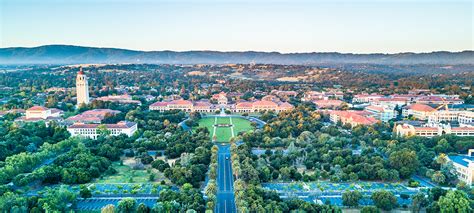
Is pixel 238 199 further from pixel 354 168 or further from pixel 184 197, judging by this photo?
pixel 354 168

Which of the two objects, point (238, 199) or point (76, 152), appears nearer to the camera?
point (238, 199)

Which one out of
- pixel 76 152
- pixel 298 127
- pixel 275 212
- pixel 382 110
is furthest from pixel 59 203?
pixel 382 110

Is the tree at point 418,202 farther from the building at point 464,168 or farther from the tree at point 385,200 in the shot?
the building at point 464,168

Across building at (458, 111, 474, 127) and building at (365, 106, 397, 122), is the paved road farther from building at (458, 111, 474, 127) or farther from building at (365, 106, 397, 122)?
building at (458, 111, 474, 127)

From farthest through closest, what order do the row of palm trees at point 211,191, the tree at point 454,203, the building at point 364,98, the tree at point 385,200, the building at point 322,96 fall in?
1. the building at point 322,96
2. the building at point 364,98
3. the tree at point 385,200
4. the row of palm trees at point 211,191
5. the tree at point 454,203

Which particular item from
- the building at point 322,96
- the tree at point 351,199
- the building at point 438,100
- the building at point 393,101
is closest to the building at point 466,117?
the building at point 438,100

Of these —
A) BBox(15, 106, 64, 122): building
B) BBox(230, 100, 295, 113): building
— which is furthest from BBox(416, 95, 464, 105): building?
BBox(15, 106, 64, 122): building

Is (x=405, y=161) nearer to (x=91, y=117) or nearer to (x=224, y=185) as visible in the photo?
(x=224, y=185)

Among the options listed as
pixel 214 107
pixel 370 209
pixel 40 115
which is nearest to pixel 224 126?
pixel 214 107
